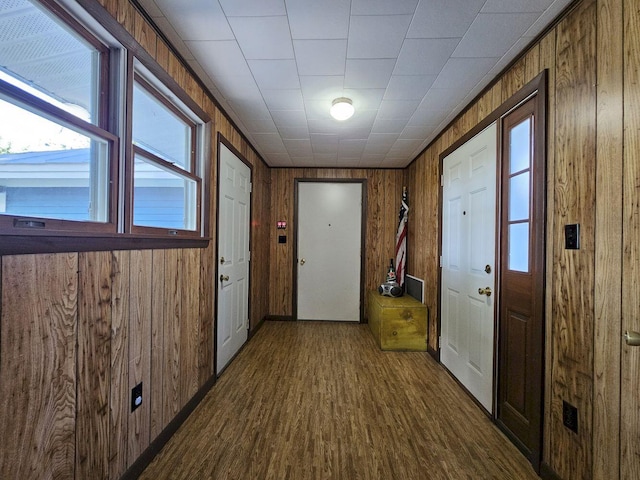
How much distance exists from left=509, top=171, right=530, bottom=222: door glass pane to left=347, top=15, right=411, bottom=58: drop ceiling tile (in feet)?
3.56

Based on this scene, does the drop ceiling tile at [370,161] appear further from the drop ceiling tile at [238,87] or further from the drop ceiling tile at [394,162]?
the drop ceiling tile at [238,87]

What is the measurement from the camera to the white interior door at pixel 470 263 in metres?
2.09

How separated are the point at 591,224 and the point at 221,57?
7.17ft

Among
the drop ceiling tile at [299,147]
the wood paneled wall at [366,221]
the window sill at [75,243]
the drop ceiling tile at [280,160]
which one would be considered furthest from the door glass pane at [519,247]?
the drop ceiling tile at [280,160]

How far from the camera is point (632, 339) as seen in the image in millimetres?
1028

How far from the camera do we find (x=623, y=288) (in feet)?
3.71

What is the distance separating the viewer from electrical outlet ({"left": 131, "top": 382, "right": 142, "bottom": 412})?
4.77ft

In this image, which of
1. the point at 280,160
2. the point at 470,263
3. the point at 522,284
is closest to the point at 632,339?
the point at 522,284

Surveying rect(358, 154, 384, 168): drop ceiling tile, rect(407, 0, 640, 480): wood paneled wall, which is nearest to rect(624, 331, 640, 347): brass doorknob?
rect(407, 0, 640, 480): wood paneled wall

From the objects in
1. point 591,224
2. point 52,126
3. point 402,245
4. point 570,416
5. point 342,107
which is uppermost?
point 342,107

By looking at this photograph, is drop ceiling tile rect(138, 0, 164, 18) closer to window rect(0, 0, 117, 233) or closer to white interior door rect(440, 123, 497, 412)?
window rect(0, 0, 117, 233)

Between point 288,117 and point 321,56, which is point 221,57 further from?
point 288,117

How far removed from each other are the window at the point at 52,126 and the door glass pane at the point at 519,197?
222 centimetres

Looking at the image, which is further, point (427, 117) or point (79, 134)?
point (427, 117)
